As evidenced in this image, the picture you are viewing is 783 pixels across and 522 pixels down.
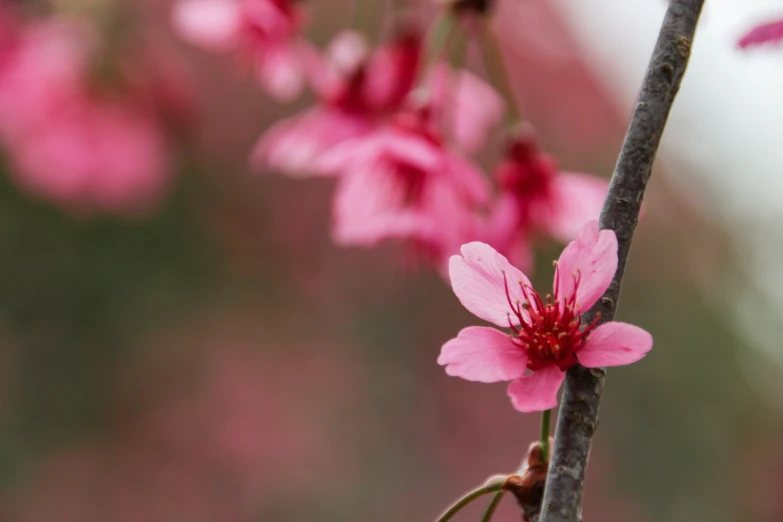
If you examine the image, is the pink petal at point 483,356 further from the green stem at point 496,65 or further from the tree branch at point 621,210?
the green stem at point 496,65

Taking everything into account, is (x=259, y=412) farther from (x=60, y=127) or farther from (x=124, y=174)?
(x=60, y=127)

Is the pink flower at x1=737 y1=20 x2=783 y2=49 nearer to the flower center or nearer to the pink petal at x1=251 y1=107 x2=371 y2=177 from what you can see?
the flower center

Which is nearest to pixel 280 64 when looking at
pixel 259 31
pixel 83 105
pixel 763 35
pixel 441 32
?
pixel 259 31

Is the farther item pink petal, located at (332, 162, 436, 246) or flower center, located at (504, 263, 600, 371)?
pink petal, located at (332, 162, 436, 246)

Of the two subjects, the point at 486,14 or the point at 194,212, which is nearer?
the point at 486,14

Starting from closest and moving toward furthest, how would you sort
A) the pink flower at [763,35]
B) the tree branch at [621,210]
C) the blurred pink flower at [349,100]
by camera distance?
the tree branch at [621,210] → the pink flower at [763,35] → the blurred pink flower at [349,100]

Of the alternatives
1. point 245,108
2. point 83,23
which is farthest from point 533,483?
point 245,108

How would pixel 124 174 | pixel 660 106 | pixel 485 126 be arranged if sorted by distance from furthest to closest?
pixel 124 174 → pixel 485 126 → pixel 660 106

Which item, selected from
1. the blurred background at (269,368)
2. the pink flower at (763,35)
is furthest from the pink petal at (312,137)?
the blurred background at (269,368)

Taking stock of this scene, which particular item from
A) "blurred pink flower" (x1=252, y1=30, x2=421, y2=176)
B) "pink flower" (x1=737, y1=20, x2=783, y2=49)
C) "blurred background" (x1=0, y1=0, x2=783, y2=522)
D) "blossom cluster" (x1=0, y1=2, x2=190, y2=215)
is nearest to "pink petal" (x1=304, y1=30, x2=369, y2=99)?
"blurred pink flower" (x1=252, y1=30, x2=421, y2=176)
